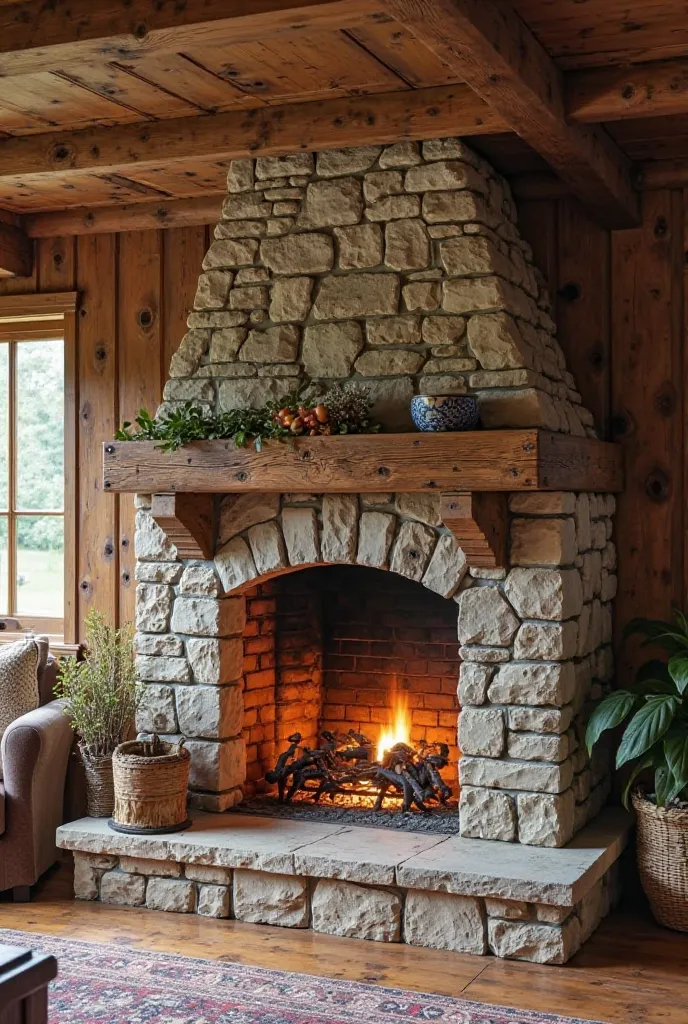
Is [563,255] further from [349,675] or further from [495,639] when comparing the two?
[349,675]

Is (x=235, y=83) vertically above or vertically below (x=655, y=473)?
above

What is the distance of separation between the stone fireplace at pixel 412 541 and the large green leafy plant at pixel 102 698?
70 millimetres

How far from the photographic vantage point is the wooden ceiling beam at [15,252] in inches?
216

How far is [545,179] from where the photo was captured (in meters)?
4.75

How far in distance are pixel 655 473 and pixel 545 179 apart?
1225 millimetres

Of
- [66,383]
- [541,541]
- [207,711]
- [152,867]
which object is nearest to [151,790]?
[152,867]

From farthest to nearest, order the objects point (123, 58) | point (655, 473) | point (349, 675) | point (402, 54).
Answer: point (349, 675) → point (655, 473) → point (402, 54) → point (123, 58)

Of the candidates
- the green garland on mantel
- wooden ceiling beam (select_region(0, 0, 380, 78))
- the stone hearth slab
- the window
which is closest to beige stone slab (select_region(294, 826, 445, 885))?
the stone hearth slab

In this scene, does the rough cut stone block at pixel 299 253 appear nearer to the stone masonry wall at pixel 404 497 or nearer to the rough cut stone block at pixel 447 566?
the stone masonry wall at pixel 404 497

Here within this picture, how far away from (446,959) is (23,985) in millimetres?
1681

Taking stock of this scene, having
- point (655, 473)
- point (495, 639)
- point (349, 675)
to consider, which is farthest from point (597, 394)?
point (349, 675)

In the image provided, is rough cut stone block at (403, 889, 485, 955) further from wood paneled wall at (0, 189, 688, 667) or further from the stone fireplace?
wood paneled wall at (0, 189, 688, 667)

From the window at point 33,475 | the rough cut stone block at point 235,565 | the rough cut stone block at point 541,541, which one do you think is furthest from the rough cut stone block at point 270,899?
the window at point 33,475

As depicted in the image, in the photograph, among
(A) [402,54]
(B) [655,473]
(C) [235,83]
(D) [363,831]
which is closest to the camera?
(A) [402,54]
